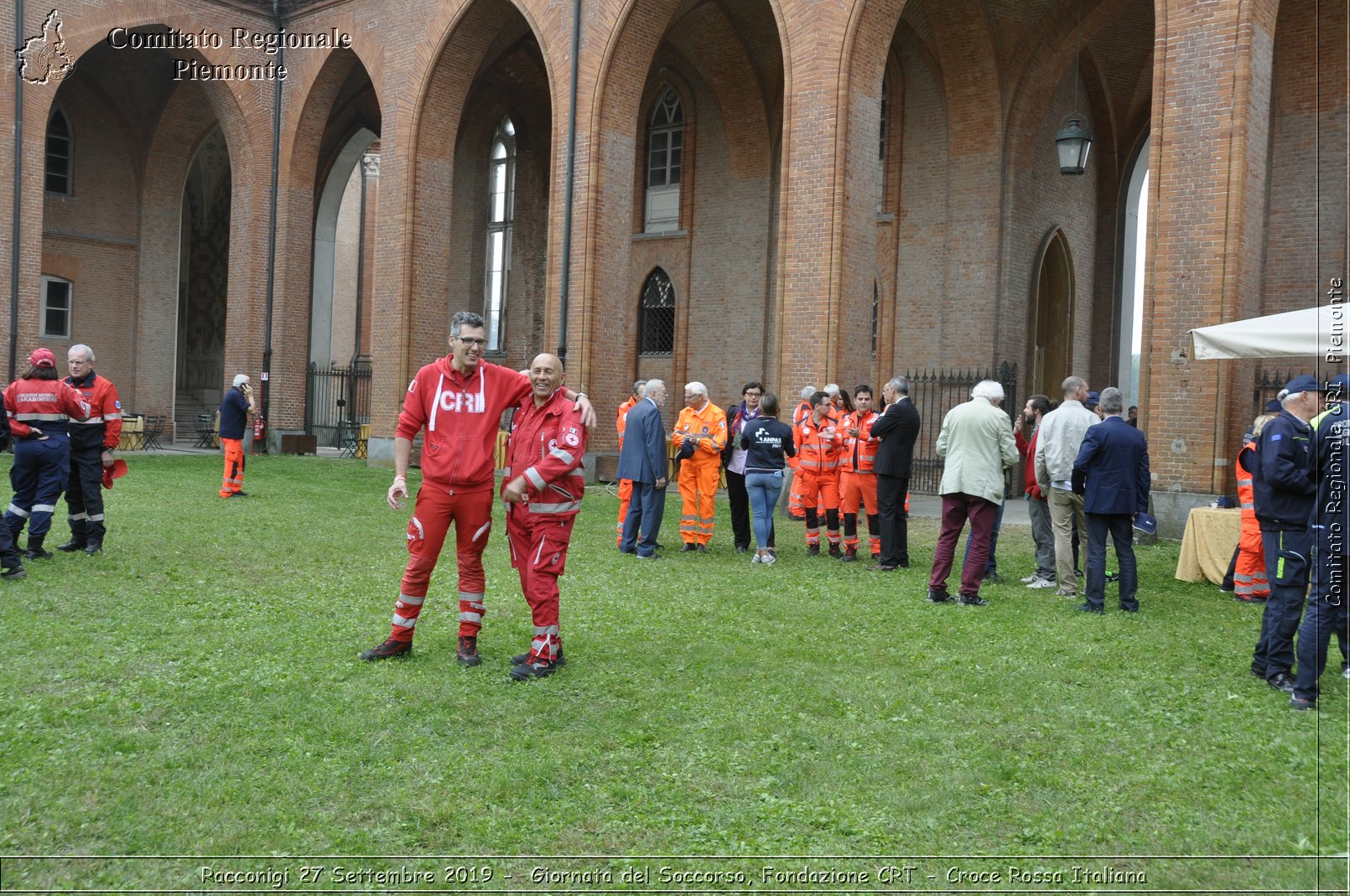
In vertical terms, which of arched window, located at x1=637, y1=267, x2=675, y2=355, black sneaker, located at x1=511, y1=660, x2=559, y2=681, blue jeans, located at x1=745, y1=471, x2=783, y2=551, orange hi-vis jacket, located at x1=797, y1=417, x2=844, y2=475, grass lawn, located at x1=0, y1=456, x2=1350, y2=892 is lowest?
grass lawn, located at x1=0, y1=456, x2=1350, y2=892

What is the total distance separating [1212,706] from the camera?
210 inches

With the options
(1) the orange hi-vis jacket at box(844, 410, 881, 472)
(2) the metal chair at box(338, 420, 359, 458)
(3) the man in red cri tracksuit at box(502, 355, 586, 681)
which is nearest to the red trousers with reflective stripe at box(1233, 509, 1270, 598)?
(1) the orange hi-vis jacket at box(844, 410, 881, 472)

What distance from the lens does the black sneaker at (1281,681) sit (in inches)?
223

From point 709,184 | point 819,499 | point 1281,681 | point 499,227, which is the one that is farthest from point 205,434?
point 1281,681

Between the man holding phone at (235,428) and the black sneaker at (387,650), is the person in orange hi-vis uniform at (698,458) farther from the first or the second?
the man holding phone at (235,428)

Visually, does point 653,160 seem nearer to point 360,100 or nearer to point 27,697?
point 360,100

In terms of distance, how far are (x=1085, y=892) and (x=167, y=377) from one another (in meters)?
30.4

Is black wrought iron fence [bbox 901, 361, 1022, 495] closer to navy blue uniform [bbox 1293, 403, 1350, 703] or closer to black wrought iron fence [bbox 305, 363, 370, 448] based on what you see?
navy blue uniform [bbox 1293, 403, 1350, 703]

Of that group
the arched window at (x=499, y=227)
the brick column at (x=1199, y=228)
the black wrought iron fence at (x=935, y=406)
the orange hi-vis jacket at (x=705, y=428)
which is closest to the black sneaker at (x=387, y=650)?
the orange hi-vis jacket at (x=705, y=428)

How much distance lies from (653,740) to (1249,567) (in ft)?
21.5

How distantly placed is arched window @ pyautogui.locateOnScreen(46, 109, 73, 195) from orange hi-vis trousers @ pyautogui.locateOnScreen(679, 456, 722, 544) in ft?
81.4

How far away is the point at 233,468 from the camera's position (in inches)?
564

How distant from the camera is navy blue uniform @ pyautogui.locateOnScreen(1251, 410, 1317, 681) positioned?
17.9 feet

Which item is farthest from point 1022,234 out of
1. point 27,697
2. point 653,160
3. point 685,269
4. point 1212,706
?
point 27,697
